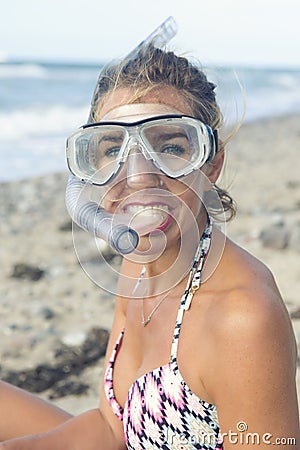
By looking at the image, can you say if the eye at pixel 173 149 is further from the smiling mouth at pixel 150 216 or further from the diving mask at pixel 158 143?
the smiling mouth at pixel 150 216

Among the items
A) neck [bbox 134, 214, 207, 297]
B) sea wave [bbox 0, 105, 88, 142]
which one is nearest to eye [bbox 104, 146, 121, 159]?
neck [bbox 134, 214, 207, 297]

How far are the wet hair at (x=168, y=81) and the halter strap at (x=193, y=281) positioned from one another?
0.09 m

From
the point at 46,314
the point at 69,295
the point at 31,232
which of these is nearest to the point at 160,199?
the point at 46,314

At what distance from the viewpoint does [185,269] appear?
6.95 feet

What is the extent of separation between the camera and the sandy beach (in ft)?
13.4

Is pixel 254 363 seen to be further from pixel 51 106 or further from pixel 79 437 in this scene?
pixel 51 106

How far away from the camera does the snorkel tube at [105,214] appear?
1936mm

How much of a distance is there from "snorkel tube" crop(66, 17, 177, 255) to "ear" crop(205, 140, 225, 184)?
0.34 metres

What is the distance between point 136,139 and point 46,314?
3.00 meters

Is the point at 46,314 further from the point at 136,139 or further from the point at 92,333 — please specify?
the point at 136,139

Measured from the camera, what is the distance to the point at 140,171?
1976 millimetres

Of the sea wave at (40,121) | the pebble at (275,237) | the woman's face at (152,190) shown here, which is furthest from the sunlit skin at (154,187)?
the sea wave at (40,121)

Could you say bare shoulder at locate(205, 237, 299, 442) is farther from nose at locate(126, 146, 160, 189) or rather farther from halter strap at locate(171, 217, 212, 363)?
nose at locate(126, 146, 160, 189)

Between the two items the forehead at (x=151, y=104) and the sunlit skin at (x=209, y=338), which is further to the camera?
the forehead at (x=151, y=104)
